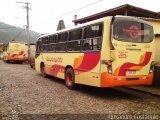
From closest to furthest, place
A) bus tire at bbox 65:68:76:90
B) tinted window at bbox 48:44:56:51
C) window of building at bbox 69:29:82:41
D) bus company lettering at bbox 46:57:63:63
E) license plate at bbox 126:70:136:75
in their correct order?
license plate at bbox 126:70:136:75
window of building at bbox 69:29:82:41
bus tire at bbox 65:68:76:90
bus company lettering at bbox 46:57:63:63
tinted window at bbox 48:44:56:51

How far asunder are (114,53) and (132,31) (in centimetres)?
128

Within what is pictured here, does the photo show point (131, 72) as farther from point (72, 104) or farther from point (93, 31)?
point (72, 104)

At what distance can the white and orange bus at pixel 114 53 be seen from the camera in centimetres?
1003

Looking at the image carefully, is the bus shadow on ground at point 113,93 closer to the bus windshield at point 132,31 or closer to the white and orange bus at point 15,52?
the bus windshield at point 132,31

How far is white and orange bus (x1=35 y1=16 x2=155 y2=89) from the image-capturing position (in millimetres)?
10031

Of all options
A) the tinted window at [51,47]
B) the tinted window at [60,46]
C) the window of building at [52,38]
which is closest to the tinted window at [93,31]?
the tinted window at [60,46]

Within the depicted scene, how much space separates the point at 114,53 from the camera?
32.7ft

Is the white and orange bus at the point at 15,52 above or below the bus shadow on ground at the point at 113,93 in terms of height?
Result: above

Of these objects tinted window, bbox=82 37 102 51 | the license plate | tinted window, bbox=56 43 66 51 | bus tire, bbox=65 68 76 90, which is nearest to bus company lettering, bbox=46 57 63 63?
tinted window, bbox=56 43 66 51

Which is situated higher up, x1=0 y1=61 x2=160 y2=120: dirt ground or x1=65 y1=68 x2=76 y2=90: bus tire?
x1=65 y1=68 x2=76 y2=90: bus tire

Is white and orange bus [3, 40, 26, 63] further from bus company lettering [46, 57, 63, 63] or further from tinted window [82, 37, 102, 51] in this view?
tinted window [82, 37, 102, 51]

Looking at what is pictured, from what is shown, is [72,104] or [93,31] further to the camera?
[93,31]

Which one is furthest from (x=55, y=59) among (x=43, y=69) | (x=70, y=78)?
(x=43, y=69)

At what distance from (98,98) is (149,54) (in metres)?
2.65
